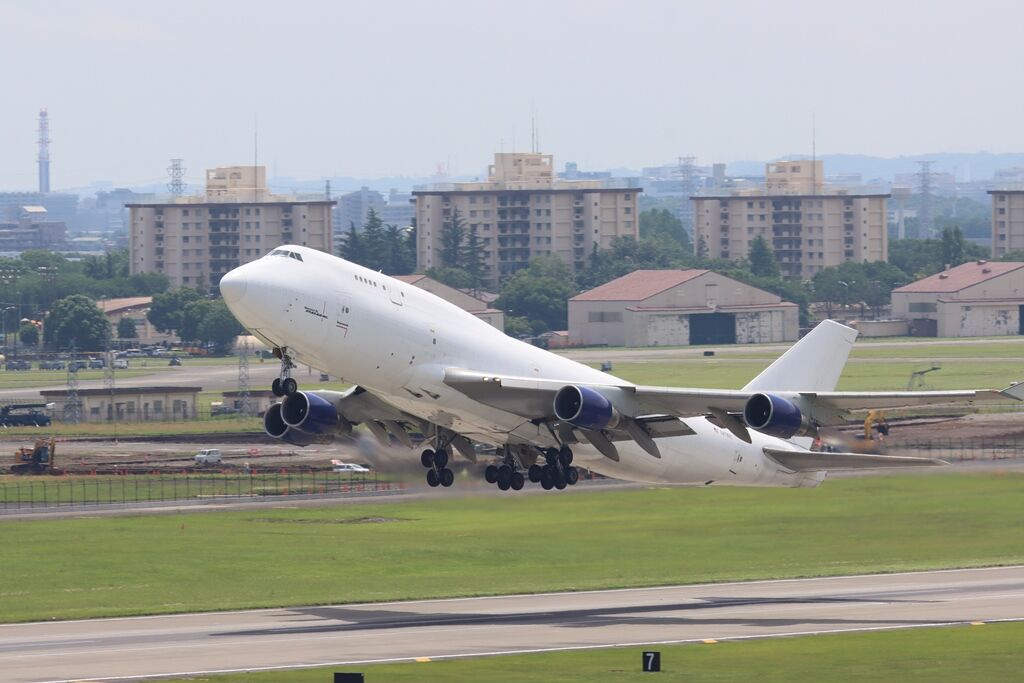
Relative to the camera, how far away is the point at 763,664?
60312 mm

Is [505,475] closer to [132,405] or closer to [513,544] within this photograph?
[513,544]

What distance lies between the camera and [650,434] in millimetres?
64875

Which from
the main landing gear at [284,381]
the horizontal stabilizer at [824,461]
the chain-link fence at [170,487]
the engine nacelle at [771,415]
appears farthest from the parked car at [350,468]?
the main landing gear at [284,381]

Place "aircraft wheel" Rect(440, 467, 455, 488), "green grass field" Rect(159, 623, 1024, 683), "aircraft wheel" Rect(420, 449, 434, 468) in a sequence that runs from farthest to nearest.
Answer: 1. "aircraft wheel" Rect(420, 449, 434, 468)
2. "aircraft wheel" Rect(440, 467, 455, 488)
3. "green grass field" Rect(159, 623, 1024, 683)

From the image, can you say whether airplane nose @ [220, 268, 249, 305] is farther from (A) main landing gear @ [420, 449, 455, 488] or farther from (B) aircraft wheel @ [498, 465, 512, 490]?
(B) aircraft wheel @ [498, 465, 512, 490]

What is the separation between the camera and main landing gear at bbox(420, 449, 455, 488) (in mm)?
66125

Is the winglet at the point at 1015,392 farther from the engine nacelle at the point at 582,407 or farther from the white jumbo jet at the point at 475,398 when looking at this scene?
the engine nacelle at the point at 582,407

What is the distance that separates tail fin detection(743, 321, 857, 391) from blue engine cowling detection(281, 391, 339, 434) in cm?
1731

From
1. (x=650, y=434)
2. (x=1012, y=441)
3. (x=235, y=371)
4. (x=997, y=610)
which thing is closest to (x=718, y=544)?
(x=997, y=610)

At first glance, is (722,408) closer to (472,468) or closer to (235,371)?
(472,468)

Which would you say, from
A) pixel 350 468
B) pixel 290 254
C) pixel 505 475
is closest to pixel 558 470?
pixel 505 475

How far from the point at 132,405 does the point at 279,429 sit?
88090 mm

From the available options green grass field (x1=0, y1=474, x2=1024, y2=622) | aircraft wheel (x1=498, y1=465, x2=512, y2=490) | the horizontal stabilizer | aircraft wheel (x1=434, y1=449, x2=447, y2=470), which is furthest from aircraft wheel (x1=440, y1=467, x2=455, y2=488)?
the horizontal stabilizer

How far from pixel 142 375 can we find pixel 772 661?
13149cm
